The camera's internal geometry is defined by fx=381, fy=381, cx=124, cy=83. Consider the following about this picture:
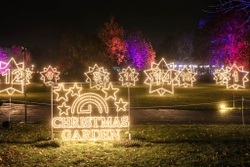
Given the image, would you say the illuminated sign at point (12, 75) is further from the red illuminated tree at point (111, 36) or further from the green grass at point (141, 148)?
the red illuminated tree at point (111, 36)

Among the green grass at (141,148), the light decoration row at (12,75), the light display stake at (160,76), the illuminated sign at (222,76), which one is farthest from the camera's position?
the illuminated sign at (222,76)

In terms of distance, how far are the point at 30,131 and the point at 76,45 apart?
190ft

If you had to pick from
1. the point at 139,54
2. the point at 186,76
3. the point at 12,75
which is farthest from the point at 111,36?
the point at 12,75

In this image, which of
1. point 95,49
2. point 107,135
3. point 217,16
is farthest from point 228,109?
point 95,49

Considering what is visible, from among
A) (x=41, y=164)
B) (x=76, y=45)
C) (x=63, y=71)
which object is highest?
(x=76, y=45)

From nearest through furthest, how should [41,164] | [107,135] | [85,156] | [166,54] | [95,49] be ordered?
1. [41,164]
2. [85,156]
3. [107,135]
4. [95,49]
5. [166,54]

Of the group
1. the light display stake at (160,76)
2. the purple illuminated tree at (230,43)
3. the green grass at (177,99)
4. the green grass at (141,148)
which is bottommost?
the green grass at (141,148)

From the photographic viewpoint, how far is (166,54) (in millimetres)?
111812

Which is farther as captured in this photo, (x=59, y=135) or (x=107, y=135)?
(x=59, y=135)

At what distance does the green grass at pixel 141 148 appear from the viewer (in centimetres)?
1009

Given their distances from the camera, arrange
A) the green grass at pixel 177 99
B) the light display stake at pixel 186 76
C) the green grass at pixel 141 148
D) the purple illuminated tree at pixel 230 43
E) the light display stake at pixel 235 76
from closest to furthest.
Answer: the green grass at pixel 141 148, the green grass at pixel 177 99, the light display stake at pixel 235 76, the purple illuminated tree at pixel 230 43, the light display stake at pixel 186 76

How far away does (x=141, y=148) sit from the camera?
1165 cm

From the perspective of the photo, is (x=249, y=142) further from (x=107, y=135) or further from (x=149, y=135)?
(x=107, y=135)

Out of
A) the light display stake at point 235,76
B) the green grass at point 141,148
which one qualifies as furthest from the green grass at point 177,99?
the light display stake at point 235,76
